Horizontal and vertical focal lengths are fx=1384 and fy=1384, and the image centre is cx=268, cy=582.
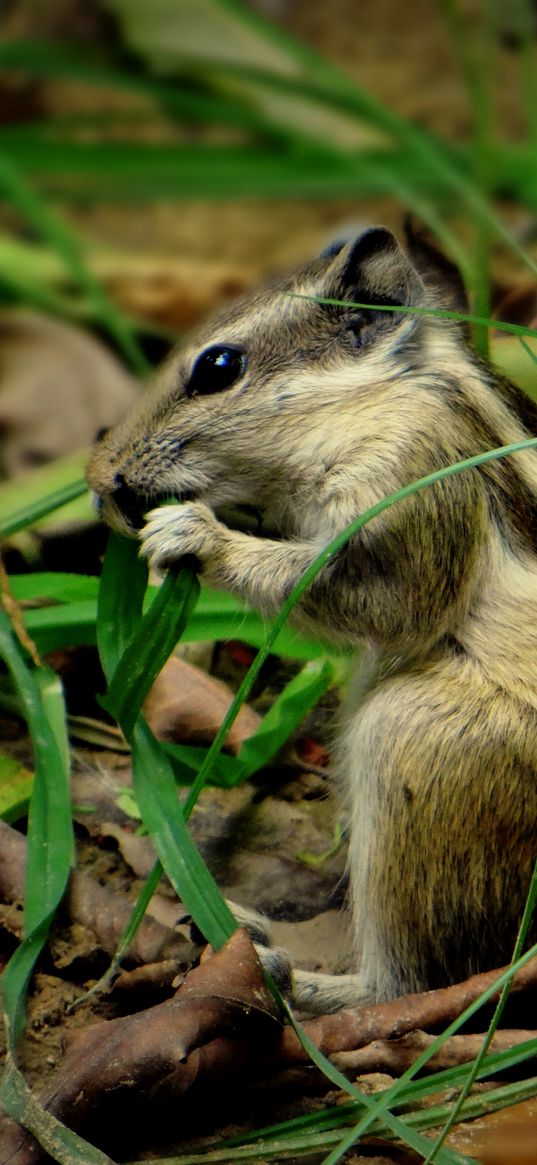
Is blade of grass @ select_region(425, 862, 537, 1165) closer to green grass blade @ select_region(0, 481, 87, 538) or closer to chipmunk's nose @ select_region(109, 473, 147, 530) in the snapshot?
chipmunk's nose @ select_region(109, 473, 147, 530)

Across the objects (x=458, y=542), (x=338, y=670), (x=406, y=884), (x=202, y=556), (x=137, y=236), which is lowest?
(x=406, y=884)

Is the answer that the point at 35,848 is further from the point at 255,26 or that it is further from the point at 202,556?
the point at 255,26

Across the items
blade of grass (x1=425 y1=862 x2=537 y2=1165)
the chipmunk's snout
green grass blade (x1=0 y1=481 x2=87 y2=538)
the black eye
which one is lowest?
blade of grass (x1=425 y1=862 x2=537 y2=1165)

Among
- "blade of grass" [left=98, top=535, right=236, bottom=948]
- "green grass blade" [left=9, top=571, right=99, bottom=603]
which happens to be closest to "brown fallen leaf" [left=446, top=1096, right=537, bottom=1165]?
"blade of grass" [left=98, top=535, right=236, bottom=948]

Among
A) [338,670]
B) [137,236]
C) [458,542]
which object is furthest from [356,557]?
[137,236]

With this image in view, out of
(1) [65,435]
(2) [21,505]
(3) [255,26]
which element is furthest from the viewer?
(3) [255,26]

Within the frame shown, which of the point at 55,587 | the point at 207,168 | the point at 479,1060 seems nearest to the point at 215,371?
the point at 55,587

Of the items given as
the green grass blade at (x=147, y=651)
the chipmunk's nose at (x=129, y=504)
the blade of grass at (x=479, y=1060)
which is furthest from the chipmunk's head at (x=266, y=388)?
the blade of grass at (x=479, y=1060)
